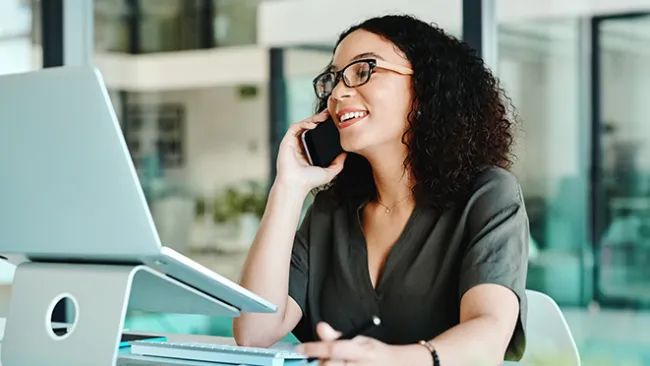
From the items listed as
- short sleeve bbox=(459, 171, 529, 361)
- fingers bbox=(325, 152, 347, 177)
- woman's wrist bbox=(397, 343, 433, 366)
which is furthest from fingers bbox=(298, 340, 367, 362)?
fingers bbox=(325, 152, 347, 177)

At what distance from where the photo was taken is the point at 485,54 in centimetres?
289

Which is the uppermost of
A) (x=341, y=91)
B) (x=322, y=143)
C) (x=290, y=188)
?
(x=341, y=91)

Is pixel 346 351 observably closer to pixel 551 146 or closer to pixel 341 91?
pixel 341 91

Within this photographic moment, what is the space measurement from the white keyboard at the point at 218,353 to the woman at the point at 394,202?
362 millimetres

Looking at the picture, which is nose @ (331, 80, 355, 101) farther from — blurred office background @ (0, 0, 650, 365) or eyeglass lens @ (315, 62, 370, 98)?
blurred office background @ (0, 0, 650, 365)

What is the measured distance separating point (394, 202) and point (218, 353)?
0.71m

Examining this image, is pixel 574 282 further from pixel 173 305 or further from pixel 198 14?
pixel 173 305

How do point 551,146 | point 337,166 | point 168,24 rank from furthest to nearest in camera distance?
point 168,24 < point 551,146 < point 337,166

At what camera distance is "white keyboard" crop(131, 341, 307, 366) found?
4.64ft

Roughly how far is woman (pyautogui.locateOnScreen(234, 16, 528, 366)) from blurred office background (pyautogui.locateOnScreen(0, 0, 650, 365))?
1.22m

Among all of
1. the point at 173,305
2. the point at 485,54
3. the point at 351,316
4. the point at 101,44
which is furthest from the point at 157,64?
the point at 173,305

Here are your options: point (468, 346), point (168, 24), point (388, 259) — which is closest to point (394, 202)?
point (388, 259)

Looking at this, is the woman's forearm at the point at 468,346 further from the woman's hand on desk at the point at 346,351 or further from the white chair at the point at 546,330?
the white chair at the point at 546,330

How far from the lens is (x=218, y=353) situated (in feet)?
4.75
